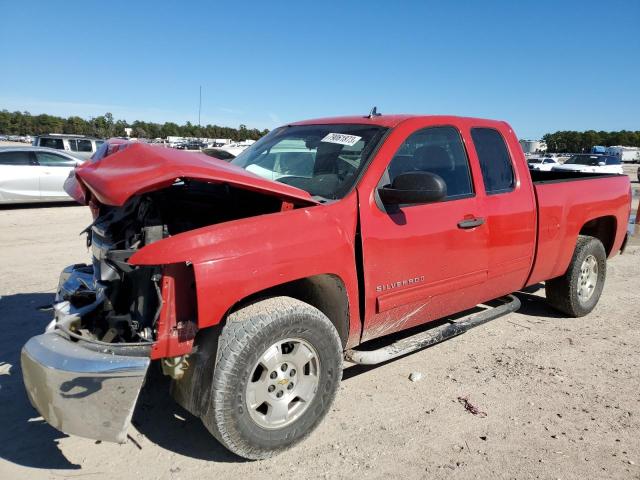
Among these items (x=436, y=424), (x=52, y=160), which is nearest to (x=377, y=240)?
(x=436, y=424)

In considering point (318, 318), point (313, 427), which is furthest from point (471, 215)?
point (313, 427)

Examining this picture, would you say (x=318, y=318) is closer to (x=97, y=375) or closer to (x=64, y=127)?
(x=97, y=375)

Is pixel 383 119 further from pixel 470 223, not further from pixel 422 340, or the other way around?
pixel 422 340

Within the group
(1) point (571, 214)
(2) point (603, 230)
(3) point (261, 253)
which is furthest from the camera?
(2) point (603, 230)

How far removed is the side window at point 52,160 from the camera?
41.4ft

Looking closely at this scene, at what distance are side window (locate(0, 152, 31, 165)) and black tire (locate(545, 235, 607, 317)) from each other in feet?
39.8

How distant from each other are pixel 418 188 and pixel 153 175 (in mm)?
1523

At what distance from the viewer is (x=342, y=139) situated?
363cm

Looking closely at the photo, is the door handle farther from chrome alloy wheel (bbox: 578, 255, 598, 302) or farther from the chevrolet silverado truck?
chrome alloy wheel (bbox: 578, 255, 598, 302)

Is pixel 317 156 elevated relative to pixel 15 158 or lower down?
elevated

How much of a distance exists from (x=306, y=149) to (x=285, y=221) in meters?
1.22

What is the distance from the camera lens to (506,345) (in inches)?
178

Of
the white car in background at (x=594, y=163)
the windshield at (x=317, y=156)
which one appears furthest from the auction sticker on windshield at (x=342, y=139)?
the white car in background at (x=594, y=163)

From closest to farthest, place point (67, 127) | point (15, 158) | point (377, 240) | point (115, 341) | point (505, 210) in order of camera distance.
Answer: point (115, 341), point (377, 240), point (505, 210), point (15, 158), point (67, 127)
